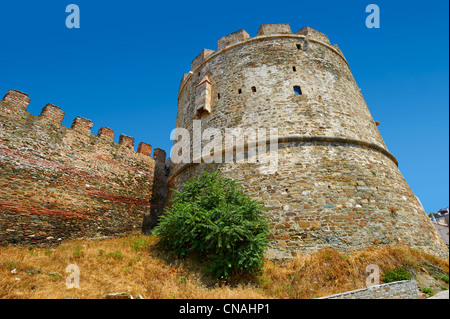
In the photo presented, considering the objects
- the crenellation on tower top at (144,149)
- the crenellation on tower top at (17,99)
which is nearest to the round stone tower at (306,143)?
the crenellation on tower top at (144,149)

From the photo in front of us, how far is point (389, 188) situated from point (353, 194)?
1489 millimetres

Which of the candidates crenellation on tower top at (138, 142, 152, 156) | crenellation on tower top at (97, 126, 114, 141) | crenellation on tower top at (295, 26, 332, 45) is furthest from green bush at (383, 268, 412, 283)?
crenellation on tower top at (97, 126, 114, 141)

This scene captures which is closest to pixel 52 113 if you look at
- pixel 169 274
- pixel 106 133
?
pixel 106 133

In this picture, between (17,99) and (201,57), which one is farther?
(201,57)

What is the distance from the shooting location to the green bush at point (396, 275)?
5414 mm

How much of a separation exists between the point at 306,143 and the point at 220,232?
14.4 feet

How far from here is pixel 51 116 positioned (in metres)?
9.77

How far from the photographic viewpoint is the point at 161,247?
733 centimetres

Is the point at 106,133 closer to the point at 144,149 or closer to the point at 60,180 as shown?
the point at 144,149

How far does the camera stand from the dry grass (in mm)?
5141

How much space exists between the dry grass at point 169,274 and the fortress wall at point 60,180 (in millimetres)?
1083
